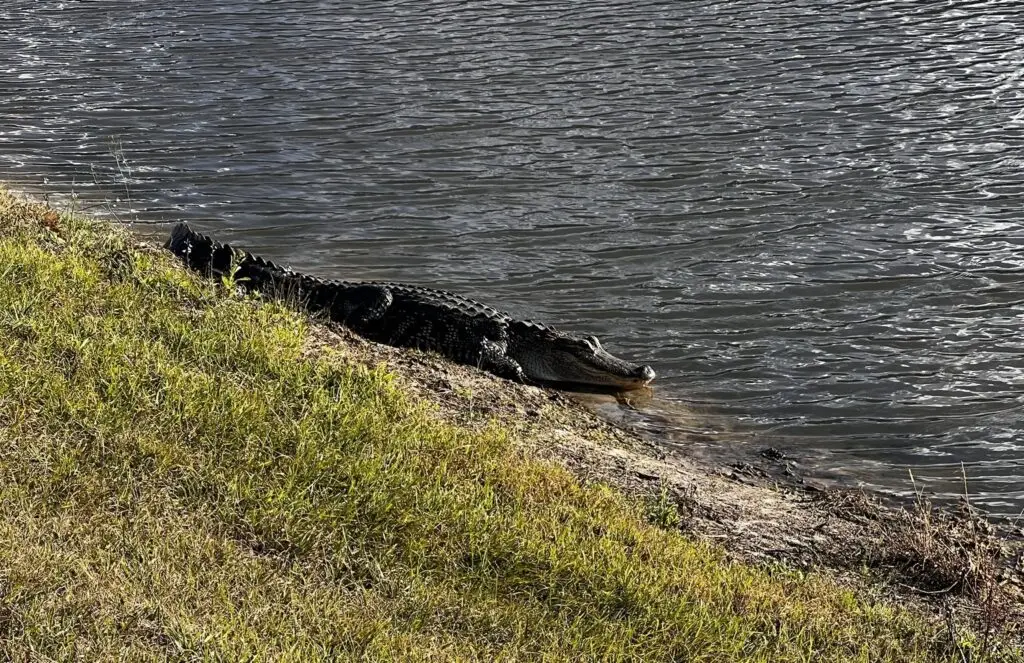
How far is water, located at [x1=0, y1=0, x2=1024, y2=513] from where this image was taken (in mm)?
7531

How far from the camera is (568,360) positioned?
7.75 metres

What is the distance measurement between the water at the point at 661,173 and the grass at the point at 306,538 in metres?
2.12

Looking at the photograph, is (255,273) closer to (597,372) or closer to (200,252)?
(200,252)

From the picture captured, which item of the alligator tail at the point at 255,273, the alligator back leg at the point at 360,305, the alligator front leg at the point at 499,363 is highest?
the alligator tail at the point at 255,273

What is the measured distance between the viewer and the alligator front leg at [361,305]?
314 inches

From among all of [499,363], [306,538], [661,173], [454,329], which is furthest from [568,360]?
[661,173]

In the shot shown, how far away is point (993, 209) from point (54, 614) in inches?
339

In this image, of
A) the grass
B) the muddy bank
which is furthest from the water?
the grass

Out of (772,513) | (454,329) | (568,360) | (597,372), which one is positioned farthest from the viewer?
(454,329)

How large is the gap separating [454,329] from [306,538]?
3638mm

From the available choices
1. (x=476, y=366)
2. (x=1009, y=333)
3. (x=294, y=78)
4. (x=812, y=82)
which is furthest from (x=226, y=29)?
(x=1009, y=333)

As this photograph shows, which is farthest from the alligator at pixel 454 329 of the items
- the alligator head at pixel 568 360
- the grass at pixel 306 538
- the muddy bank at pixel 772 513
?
the grass at pixel 306 538

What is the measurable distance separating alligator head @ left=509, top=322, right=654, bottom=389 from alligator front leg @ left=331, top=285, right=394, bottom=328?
949 mm

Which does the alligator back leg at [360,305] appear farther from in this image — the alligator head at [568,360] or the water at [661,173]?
the water at [661,173]
